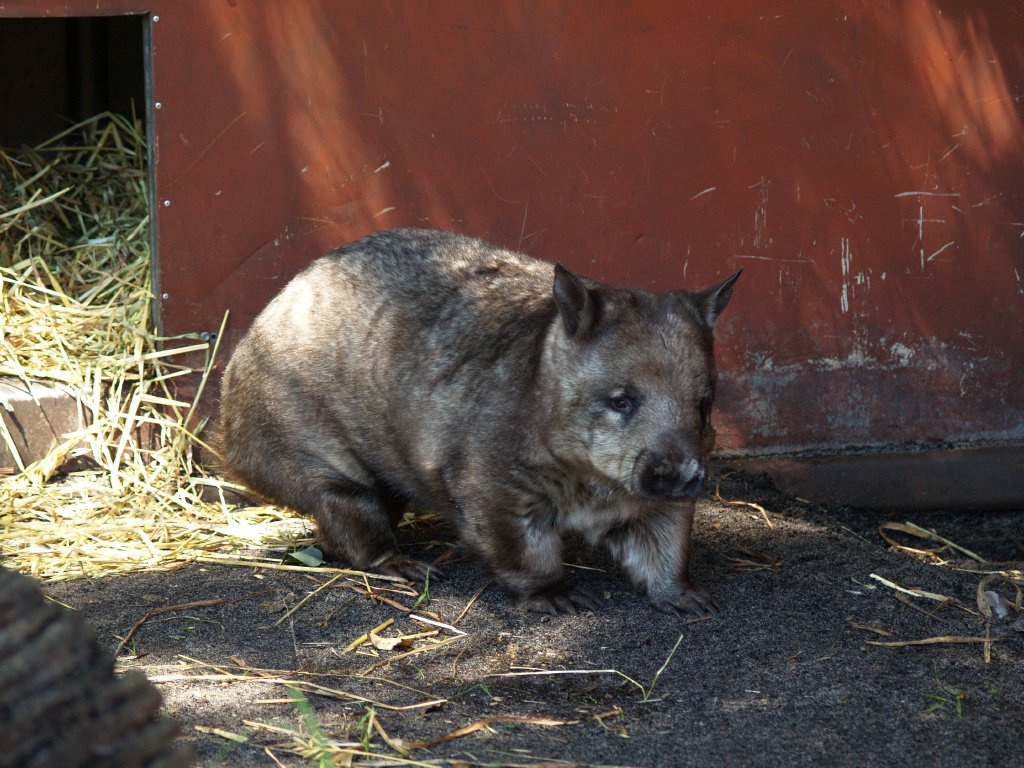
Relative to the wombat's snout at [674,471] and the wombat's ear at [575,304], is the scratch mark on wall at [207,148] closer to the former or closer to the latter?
the wombat's ear at [575,304]

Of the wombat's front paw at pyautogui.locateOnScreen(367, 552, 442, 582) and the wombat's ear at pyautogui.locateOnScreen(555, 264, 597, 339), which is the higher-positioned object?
the wombat's ear at pyautogui.locateOnScreen(555, 264, 597, 339)

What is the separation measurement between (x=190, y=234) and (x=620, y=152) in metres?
1.93

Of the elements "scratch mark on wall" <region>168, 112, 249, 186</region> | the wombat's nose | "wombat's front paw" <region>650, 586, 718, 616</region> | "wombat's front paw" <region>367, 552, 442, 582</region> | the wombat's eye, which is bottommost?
"wombat's front paw" <region>650, 586, 718, 616</region>

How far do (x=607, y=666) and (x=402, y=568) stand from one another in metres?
1.09

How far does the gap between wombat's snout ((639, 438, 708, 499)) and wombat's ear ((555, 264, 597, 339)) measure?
48 cm

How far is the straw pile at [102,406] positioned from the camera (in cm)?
523

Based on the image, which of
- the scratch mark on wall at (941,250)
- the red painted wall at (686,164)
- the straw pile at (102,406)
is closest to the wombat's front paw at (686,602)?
the straw pile at (102,406)

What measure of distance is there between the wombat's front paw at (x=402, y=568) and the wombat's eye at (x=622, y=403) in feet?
3.64

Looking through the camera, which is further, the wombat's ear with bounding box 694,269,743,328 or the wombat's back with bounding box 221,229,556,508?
the wombat's back with bounding box 221,229,556,508

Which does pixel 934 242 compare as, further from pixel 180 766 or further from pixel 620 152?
pixel 180 766

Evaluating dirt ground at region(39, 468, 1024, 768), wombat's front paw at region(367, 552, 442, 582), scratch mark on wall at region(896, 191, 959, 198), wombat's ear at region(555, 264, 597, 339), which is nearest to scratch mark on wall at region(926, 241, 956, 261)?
scratch mark on wall at region(896, 191, 959, 198)

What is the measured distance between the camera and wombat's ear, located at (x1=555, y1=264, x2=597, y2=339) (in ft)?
14.0

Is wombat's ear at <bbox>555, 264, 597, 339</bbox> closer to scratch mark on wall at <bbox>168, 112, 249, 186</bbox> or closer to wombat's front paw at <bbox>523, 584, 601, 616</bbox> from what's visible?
wombat's front paw at <bbox>523, 584, 601, 616</bbox>

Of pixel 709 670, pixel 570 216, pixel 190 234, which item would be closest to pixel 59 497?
pixel 190 234
